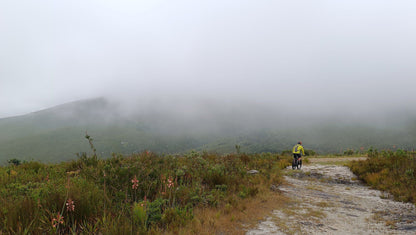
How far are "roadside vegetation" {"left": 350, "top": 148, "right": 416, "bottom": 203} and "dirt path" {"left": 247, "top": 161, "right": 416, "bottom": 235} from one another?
417 mm

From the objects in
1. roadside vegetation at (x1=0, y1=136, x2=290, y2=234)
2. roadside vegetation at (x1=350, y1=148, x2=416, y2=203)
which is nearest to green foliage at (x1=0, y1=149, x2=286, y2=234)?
roadside vegetation at (x1=0, y1=136, x2=290, y2=234)

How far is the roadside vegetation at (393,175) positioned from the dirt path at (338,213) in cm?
42

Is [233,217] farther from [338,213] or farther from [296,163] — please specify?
[296,163]

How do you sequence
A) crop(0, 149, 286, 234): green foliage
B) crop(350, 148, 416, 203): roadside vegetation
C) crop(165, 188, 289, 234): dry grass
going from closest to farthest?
crop(0, 149, 286, 234): green foliage → crop(165, 188, 289, 234): dry grass → crop(350, 148, 416, 203): roadside vegetation

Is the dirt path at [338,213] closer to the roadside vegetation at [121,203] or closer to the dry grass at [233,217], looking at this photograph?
the dry grass at [233,217]

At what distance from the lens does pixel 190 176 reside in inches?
286

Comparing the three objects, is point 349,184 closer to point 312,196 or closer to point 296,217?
point 312,196

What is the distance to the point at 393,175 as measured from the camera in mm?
8367

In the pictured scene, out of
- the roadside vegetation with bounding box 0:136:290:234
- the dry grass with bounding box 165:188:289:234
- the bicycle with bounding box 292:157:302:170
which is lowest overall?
the bicycle with bounding box 292:157:302:170

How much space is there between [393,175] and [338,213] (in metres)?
4.92

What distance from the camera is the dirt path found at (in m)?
4.39

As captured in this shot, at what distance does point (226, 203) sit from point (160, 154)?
524cm

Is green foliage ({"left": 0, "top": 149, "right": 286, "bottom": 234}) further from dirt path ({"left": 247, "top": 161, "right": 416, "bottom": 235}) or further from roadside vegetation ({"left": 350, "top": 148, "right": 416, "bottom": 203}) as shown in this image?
roadside vegetation ({"left": 350, "top": 148, "right": 416, "bottom": 203})

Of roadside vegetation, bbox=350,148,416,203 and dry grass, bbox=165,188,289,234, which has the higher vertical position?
dry grass, bbox=165,188,289,234
